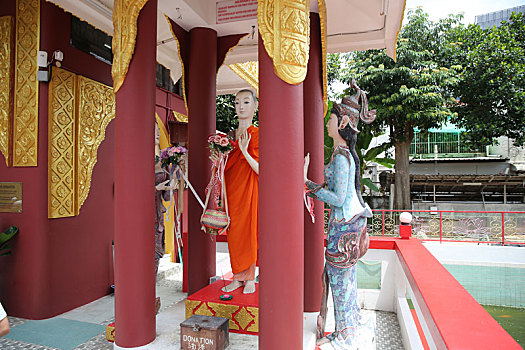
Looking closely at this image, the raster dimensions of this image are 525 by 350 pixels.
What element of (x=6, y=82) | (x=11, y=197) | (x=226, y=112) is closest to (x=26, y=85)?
(x=6, y=82)

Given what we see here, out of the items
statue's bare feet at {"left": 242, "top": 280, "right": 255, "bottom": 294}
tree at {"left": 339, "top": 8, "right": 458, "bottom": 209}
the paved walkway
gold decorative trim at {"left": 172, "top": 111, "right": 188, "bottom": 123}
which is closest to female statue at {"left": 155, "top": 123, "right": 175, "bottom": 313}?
the paved walkway

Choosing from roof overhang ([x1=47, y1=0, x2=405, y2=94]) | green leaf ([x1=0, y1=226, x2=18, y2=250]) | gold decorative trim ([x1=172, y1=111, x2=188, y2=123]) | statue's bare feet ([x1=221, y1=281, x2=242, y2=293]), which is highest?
roof overhang ([x1=47, y1=0, x2=405, y2=94])

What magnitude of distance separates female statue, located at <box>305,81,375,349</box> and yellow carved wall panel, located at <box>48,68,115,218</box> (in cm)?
354

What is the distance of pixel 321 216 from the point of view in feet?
12.8

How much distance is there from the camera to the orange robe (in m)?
3.63

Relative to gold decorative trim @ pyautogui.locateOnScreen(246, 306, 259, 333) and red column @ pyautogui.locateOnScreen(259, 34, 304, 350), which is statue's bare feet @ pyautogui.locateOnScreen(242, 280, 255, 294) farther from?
red column @ pyautogui.locateOnScreen(259, 34, 304, 350)

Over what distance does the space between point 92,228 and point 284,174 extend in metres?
3.93

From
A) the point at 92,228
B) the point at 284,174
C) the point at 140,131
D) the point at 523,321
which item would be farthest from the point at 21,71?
the point at 523,321

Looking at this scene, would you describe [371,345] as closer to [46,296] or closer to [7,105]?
[46,296]

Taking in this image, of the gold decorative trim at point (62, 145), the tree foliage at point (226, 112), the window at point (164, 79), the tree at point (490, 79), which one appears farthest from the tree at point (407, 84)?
the gold decorative trim at point (62, 145)

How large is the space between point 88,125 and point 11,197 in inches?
54.5

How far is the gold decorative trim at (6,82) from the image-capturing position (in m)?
4.82

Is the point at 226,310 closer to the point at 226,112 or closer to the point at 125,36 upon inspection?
the point at 125,36

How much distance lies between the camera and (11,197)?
4.79 m
